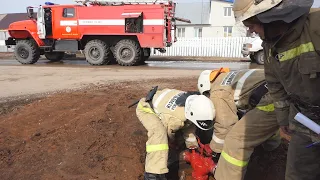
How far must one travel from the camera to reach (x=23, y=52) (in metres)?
14.0

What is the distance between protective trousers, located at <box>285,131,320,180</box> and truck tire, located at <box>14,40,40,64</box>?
1337 cm

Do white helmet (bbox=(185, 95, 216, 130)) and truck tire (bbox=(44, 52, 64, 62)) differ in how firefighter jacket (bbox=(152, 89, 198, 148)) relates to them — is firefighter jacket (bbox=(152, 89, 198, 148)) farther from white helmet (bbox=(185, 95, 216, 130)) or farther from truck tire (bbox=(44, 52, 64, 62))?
truck tire (bbox=(44, 52, 64, 62))

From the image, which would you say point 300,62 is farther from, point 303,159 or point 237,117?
point 237,117

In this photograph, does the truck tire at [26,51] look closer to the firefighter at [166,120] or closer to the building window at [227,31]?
the firefighter at [166,120]

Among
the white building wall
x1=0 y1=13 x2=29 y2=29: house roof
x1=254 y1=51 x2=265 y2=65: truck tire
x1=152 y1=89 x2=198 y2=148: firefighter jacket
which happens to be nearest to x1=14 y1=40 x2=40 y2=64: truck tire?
x1=254 y1=51 x2=265 y2=65: truck tire

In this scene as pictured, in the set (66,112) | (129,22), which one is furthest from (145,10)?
(66,112)

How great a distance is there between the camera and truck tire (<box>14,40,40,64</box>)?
1381cm

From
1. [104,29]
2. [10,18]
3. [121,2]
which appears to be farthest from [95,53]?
[10,18]

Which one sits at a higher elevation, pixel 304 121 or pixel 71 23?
pixel 71 23

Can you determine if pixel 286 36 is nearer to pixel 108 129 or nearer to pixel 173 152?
pixel 173 152

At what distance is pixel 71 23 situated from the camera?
42.4 feet

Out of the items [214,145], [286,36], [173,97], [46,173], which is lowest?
[46,173]

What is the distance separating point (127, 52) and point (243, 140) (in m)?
10.1

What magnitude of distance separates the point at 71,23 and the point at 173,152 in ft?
Answer: 34.1
